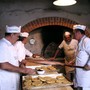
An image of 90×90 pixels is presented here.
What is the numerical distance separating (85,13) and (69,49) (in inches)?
44.8

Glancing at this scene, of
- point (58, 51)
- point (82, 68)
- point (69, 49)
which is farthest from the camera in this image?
point (58, 51)

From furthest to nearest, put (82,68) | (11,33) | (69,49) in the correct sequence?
(69,49)
(82,68)
(11,33)

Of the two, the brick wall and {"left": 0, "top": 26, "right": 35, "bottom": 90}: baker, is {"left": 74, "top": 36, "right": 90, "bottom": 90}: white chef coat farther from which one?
the brick wall

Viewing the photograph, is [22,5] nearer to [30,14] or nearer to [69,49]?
[30,14]

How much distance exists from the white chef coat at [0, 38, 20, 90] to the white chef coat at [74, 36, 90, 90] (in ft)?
3.30

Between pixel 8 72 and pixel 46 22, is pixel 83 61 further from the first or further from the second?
pixel 46 22

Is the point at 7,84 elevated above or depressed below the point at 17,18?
below

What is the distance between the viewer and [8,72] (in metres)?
2.93

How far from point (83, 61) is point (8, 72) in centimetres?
120

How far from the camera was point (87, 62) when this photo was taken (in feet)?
11.0

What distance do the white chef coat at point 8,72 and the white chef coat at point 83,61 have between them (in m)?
1.00

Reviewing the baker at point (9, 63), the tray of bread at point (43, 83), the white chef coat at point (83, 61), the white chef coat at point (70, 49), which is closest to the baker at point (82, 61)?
the white chef coat at point (83, 61)

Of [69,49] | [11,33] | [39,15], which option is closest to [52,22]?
[39,15]

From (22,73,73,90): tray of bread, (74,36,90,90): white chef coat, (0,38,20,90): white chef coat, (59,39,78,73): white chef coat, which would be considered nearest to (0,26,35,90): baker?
(0,38,20,90): white chef coat
